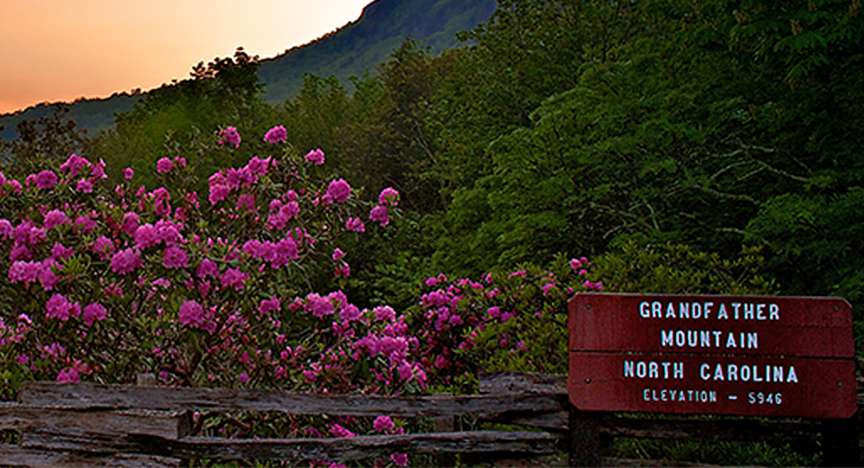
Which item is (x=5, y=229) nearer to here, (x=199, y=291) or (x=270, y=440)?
(x=199, y=291)

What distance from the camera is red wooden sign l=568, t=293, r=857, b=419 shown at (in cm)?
570

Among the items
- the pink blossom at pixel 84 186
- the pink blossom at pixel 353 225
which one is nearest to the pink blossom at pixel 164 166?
the pink blossom at pixel 84 186

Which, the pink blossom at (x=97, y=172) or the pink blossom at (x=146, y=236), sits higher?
the pink blossom at (x=97, y=172)

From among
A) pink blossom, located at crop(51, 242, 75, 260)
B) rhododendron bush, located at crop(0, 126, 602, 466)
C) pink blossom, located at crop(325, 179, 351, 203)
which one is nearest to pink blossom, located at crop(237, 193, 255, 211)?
rhododendron bush, located at crop(0, 126, 602, 466)

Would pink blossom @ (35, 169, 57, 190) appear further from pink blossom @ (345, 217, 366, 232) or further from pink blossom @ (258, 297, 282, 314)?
pink blossom @ (345, 217, 366, 232)

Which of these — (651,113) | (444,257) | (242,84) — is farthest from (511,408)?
(242,84)

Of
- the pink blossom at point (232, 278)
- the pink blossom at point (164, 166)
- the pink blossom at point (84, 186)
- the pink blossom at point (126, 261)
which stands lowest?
the pink blossom at point (232, 278)

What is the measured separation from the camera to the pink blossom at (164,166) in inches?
347

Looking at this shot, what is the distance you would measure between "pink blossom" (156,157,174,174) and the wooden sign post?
16.2ft

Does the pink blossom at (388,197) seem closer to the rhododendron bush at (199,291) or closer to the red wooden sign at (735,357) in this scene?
the rhododendron bush at (199,291)

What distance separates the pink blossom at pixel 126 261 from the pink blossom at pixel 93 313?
0.37 m

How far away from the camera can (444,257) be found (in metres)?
25.1

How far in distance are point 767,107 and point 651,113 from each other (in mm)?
2121

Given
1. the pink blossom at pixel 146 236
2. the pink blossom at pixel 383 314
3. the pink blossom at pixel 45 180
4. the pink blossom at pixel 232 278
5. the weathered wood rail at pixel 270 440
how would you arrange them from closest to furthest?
1. the weathered wood rail at pixel 270 440
2. the pink blossom at pixel 146 236
3. the pink blossom at pixel 232 278
4. the pink blossom at pixel 383 314
5. the pink blossom at pixel 45 180
